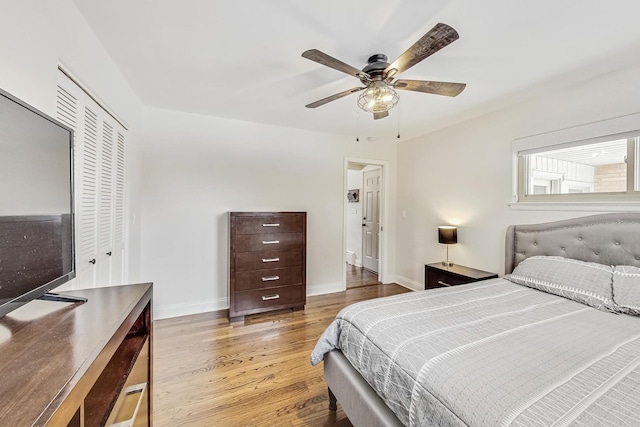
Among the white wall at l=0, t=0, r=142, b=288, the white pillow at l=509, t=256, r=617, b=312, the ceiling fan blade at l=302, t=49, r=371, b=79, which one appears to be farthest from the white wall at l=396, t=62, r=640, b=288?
the white wall at l=0, t=0, r=142, b=288

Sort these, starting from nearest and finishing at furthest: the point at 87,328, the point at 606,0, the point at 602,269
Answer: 1. the point at 87,328
2. the point at 606,0
3. the point at 602,269

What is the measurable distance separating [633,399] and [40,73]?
8.50 ft

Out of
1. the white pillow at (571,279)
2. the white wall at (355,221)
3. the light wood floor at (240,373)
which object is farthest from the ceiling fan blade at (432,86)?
the white wall at (355,221)

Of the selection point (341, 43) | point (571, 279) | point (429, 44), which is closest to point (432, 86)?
point (429, 44)

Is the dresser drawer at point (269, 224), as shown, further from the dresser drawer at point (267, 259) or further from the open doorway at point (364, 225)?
the open doorway at point (364, 225)

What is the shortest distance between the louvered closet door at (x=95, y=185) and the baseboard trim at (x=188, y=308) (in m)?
0.82

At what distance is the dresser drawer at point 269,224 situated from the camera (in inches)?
114

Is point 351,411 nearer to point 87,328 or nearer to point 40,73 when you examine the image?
point 87,328

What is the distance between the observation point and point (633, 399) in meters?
0.86

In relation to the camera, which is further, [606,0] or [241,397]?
[241,397]

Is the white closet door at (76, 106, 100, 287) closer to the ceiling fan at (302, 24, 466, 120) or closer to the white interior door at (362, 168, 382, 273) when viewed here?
the ceiling fan at (302, 24, 466, 120)

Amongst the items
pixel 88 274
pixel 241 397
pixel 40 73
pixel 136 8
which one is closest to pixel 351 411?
pixel 241 397

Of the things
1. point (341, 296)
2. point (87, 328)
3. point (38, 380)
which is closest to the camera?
point (38, 380)

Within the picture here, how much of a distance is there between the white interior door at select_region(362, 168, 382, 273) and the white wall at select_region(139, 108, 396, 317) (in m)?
1.41
